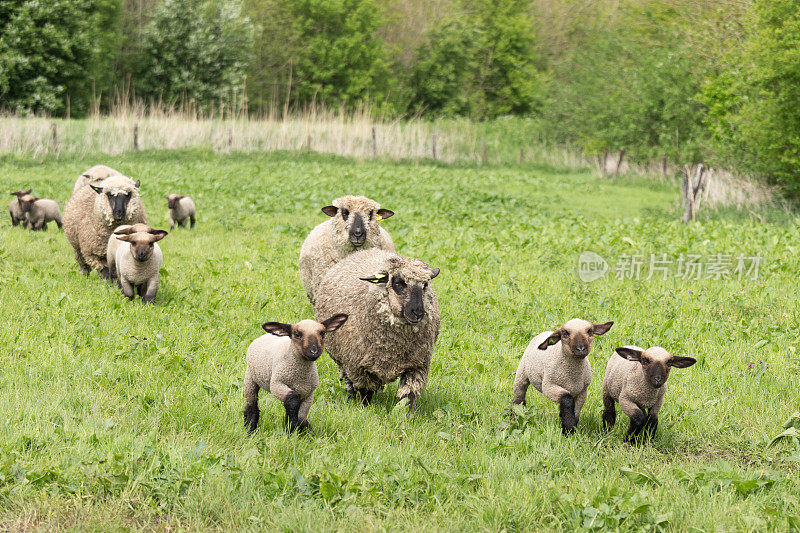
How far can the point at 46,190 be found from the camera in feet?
63.5

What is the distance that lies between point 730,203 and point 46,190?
19722mm


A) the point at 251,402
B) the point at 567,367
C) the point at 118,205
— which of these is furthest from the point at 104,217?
the point at 567,367

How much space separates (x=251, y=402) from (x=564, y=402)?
248 centimetres

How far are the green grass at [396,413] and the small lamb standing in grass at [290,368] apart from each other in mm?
200

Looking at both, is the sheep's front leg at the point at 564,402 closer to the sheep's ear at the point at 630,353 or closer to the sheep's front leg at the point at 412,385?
the sheep's ear at the point at 630,353

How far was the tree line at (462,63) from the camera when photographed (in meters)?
23.2

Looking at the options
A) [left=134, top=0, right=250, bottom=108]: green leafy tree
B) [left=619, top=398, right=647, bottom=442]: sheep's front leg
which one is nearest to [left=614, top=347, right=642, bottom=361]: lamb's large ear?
[left=619, top=398, right=647, bottom=442]: sheep's front leg

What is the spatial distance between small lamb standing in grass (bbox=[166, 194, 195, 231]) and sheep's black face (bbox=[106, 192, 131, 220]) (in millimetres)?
4426

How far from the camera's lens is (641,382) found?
5512 mm

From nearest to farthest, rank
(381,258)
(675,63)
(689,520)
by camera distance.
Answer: (689,520) → (381,258) → (675,63)

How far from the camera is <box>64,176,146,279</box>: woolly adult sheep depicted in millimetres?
10609

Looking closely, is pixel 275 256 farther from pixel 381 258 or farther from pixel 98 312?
pixel 381 258

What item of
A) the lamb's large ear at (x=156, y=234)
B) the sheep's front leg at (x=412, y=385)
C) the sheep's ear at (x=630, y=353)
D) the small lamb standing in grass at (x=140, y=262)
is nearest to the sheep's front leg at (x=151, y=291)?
the small lamb standing in grass at (x=140, y=262)

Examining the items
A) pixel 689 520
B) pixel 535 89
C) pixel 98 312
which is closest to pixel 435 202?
pixel 98 312
